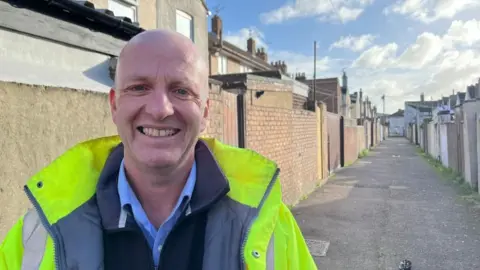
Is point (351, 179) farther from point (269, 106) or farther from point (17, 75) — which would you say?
point (17, 75)

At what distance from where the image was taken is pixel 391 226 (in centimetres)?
695

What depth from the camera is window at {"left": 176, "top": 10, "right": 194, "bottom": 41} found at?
8.85 meters

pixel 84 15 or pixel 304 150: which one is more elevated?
pixel 84 15

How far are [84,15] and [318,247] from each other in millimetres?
4674

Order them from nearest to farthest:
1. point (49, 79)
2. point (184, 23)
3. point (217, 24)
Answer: point (49, 79), point (184, 23), point (217, 24)

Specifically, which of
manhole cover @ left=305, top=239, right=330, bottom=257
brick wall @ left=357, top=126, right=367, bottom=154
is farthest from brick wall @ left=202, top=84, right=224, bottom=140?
brick wall @ left=357, top=126, right=367, bottom=154

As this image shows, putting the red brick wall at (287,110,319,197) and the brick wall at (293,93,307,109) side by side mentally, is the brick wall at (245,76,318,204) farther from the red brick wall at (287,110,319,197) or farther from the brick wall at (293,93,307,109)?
the brick wall at (293,93,307,109)

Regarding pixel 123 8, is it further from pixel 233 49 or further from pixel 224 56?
pixel 233 49

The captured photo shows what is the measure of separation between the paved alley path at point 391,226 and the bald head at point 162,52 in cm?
436

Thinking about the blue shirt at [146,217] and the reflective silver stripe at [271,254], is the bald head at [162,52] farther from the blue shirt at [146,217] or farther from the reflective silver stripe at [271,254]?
the reflective silver stripe at [271,254]

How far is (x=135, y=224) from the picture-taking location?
4.83 feet

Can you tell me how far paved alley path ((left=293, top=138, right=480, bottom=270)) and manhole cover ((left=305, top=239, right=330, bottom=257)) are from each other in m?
0.08

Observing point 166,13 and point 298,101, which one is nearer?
point 166,13

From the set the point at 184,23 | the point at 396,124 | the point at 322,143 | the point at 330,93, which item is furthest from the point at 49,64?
the point at 396,124
